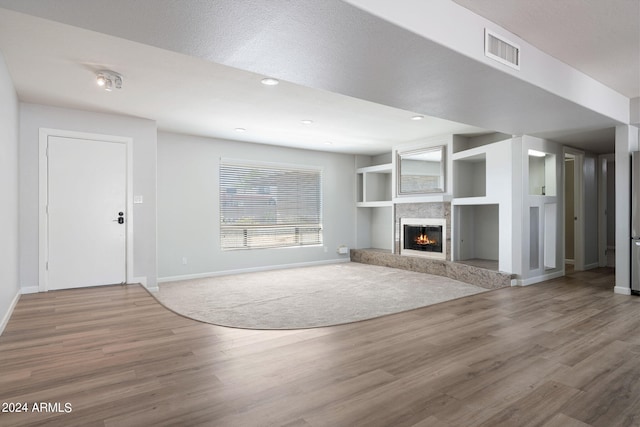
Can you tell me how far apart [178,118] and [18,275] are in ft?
8.99

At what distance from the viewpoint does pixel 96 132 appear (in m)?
4.87

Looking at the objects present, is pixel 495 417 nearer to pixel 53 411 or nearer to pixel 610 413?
pixel 610 413

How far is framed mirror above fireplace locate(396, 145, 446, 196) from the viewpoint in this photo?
21.7 ft

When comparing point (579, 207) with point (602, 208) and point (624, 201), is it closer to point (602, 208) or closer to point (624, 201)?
point (602, 208)

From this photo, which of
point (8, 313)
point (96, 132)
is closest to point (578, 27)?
point (96, 132)

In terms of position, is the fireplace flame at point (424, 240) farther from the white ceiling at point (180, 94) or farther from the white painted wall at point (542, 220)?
the white ceiling at point (180, 94)

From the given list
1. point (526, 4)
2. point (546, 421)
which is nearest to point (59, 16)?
point (526, 4)

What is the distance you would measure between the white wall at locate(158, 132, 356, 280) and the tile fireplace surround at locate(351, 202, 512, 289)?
1719 millimetres

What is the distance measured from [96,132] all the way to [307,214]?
4208mm

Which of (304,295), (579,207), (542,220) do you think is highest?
(579,207)

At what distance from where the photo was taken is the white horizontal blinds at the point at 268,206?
682cm

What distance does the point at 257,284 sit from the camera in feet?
18.9

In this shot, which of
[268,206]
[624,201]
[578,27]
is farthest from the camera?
[268,206]

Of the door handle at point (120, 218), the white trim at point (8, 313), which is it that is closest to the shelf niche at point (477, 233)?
the door handle at point (120, 218)
